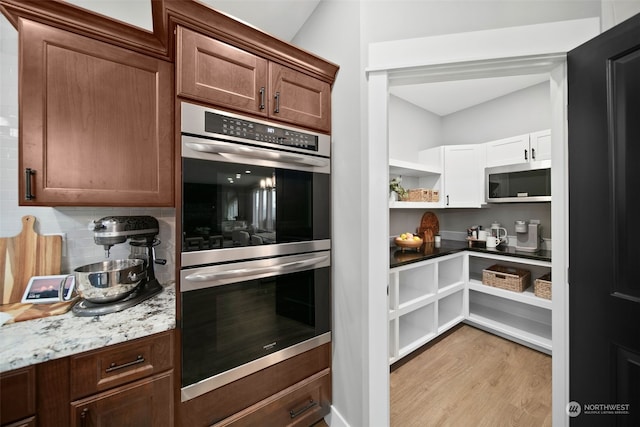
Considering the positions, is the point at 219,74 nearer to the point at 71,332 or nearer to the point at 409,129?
the point at 71,332

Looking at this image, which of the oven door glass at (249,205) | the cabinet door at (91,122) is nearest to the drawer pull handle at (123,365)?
the oven door glass at (249,205)

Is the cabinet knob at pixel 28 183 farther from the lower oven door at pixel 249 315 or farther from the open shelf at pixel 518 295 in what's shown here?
the open shelf at pixel 518 295

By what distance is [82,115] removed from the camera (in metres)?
1.09

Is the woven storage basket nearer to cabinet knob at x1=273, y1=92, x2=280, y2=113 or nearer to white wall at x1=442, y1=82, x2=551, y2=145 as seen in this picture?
white wall at x1=442, y1=82, x2=551, y2=145

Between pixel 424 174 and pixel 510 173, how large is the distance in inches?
35.1

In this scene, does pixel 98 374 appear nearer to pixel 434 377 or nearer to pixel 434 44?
pixel 434 44

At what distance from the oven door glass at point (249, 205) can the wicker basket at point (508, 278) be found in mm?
2285

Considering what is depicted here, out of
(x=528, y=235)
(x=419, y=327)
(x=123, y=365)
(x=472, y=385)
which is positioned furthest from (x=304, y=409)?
(x=528, y=235)

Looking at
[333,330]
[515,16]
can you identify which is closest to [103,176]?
[333,330]

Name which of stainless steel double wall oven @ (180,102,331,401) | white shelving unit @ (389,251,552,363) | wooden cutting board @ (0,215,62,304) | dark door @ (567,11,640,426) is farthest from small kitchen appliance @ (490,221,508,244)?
wooden cutting board @ (0,215,62,304)

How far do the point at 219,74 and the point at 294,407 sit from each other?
74.3 inches

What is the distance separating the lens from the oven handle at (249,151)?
111cm

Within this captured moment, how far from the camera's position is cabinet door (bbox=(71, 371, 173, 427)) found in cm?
93

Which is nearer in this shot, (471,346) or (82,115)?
(82,115)
